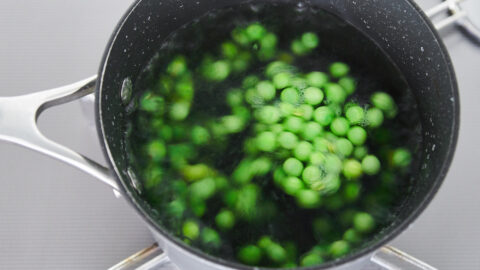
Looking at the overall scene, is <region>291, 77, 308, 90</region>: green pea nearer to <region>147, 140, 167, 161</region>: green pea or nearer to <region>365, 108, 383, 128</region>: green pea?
<region>365, 108, 383, 128</region>: green pea

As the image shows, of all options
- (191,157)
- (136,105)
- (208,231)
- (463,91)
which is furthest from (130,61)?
(463,91)

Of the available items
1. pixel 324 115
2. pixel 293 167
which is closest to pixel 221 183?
pixel 293 167

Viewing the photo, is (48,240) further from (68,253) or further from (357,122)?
(357,122)

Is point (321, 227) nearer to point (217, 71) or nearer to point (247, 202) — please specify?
point (247, 202)

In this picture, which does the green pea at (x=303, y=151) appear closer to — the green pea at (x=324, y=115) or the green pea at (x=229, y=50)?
the green pea at (x=324, y=115)

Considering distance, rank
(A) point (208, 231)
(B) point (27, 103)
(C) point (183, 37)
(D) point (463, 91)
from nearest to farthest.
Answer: (B) point (27, 103) < (A) point (208, 231) < (C) point (183, 37) < (D) point (463, 91)

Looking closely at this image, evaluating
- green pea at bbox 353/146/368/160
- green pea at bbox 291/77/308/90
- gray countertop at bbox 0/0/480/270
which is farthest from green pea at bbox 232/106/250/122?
gray countertop at bbox 0/0/480/270
